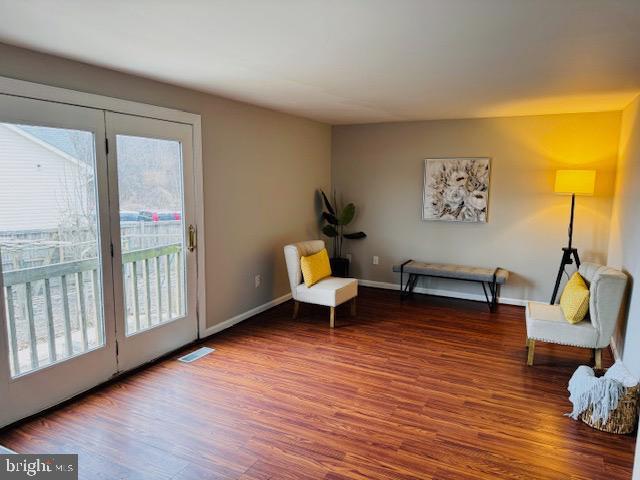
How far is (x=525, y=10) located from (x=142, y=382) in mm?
3350

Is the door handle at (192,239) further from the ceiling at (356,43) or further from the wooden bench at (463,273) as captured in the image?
the wooden bench at (463,273)

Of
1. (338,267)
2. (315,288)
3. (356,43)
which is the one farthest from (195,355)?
(356,43)

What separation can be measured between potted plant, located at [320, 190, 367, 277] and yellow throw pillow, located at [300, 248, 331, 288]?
90 centimetres

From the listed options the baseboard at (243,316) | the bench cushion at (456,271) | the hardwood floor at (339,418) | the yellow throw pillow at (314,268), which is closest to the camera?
the hardwood floor at (339,418)

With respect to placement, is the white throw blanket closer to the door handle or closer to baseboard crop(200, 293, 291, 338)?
baseboard crop(200, 293, 291, 338)

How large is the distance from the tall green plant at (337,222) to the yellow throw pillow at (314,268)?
1085mm

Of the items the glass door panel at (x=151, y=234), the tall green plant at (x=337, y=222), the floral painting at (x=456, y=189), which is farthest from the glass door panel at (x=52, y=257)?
the floral painting at (x=456, y=189)

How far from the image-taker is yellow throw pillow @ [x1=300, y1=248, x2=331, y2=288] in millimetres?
4473

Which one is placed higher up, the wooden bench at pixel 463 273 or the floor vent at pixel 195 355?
the wooden bench at pixel 463 273

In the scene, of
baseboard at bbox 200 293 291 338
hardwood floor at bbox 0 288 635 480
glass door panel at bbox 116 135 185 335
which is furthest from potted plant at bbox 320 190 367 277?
glass door panel at bbox 116 135 185 335

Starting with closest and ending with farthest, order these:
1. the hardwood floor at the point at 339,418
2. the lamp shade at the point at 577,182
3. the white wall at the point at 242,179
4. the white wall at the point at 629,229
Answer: the hardwood floor at the point at 339,418 < the white wall at the point at 629,229 < the white wall at the point at 242,179 < the lamp shade at the point at 577,182

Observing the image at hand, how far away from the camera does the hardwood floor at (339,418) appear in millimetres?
2225

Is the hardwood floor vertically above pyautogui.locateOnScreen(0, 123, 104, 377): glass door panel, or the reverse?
pyautogui.locateOnScreen(0, 123, 104, 377): glass door panel

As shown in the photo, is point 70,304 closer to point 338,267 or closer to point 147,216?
point 147,216
